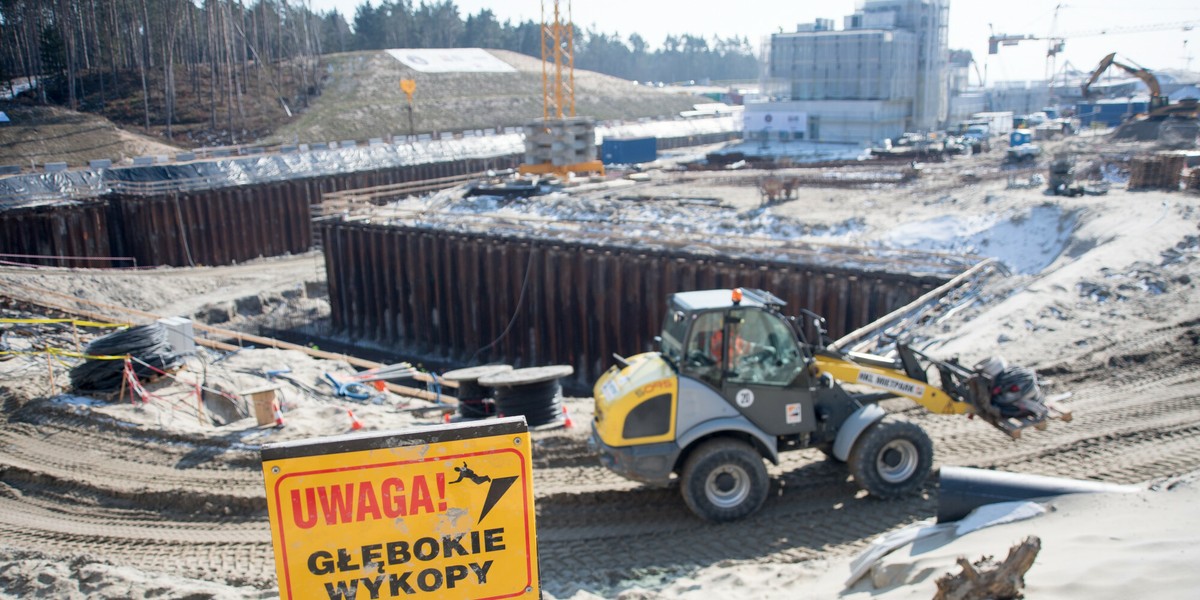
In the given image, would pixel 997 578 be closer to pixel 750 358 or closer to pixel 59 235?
pixel 750 358

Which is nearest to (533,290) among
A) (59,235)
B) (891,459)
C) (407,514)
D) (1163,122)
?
(891,459)

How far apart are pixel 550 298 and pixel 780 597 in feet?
49.5

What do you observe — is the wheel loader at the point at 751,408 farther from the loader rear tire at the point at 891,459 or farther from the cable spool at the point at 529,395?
the cable spool at the point at 529,395

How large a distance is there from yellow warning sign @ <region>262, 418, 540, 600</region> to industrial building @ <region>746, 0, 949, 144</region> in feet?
178

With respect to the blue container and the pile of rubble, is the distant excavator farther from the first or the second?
the blue container

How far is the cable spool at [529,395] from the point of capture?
11641 mm

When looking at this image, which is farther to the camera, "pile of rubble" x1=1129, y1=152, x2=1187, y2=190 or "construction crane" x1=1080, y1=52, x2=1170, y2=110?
"construction crane" x1=1080, y1=52, x2=1170, y2=110

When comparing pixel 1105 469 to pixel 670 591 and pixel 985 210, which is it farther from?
pixel 985 210

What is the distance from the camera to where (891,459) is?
28.6ft

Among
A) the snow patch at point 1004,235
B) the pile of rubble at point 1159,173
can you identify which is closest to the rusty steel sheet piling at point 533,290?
the snow patch at point 1004,235

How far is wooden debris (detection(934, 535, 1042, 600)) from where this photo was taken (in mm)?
4602

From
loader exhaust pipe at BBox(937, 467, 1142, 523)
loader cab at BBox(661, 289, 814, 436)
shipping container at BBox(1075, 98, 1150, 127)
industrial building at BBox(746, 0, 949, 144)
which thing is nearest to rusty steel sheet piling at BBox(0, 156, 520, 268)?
loader cab at BBox(661, 289, 814, 436)

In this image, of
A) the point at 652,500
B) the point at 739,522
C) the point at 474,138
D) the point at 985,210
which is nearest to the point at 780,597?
the point at 739,522

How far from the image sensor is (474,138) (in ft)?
154
